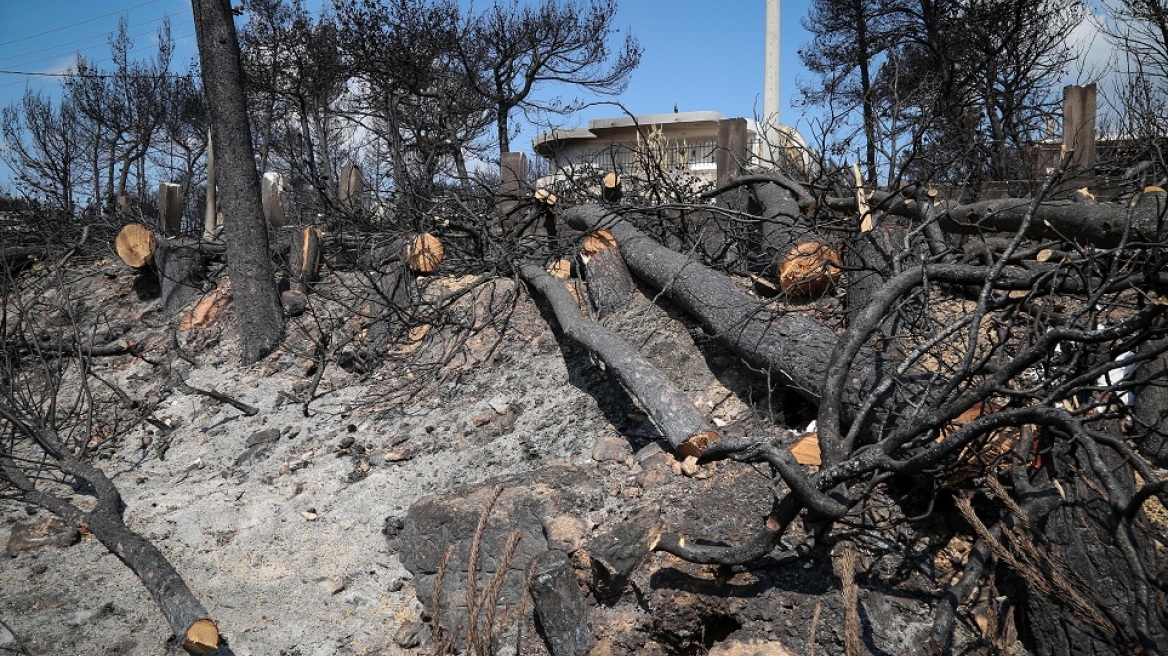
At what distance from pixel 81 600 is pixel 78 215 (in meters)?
6.76

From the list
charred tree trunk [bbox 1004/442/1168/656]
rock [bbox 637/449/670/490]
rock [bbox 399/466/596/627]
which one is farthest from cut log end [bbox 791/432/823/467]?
rock [bbox 399/466/596/627]

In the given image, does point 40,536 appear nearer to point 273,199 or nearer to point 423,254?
point 423,254

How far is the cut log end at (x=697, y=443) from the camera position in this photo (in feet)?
11.5

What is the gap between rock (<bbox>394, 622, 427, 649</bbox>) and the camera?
311cm

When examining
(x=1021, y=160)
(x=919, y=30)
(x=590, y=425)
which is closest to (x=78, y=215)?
(x=590, y=425)

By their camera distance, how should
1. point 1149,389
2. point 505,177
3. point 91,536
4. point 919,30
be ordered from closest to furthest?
point 1149,389
point 91,536
point 505,177
point 919,30

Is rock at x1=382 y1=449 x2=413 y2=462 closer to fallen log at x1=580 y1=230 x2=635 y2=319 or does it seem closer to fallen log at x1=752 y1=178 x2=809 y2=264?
fallen log at x1=580 y1=230 x2=635 y2=319

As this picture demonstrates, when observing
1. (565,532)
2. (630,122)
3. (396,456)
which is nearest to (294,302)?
(396,456)

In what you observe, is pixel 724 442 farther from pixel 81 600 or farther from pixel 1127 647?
pixel 81 600

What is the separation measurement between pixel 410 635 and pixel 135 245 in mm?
5073

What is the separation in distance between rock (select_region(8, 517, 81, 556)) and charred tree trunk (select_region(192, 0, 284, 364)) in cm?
214

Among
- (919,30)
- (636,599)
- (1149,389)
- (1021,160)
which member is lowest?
(636,599)

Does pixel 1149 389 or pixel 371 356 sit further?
pixel 371 356

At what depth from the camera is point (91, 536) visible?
4.02m
